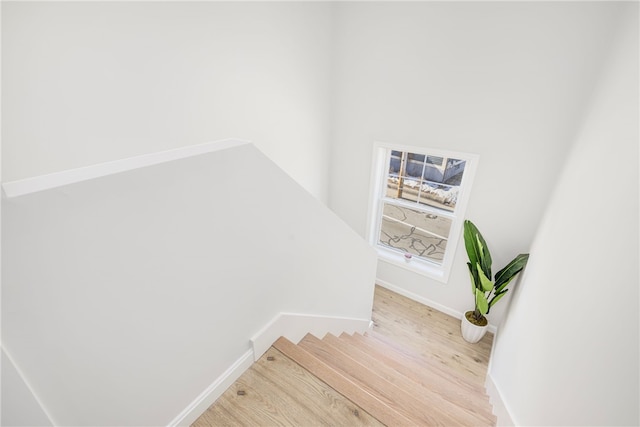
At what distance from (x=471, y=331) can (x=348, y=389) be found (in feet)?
7.19

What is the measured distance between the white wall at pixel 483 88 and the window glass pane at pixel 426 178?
0.95ft

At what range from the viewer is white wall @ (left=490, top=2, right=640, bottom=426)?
1.08m

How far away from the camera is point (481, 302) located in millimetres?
2920

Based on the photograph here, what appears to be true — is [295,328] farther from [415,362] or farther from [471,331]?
[471,331]

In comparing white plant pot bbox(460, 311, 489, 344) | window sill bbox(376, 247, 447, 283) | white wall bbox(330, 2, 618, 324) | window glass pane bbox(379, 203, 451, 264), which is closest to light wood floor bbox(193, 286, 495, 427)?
white plant pot bbox(460, 311, 489, 344)

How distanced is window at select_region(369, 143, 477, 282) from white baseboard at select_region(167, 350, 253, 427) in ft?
8.13

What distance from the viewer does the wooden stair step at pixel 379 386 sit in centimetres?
168

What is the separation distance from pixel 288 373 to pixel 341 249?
91 cm

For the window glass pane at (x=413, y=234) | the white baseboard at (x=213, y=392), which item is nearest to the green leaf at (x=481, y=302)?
the window glass pane at (x=413, y=234)

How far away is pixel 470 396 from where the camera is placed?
227 cm

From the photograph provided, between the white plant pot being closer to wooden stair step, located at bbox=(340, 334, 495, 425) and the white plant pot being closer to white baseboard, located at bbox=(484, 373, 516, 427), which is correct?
white baseboard, located at bbox=(484, 373, 516, 427)

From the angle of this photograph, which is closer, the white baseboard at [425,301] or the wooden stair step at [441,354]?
the wooden stair step at [441,354]

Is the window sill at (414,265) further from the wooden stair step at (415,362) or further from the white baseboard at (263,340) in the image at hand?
the white baseboard at (263,340)

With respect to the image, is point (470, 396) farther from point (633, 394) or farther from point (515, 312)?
point (633, 394)
